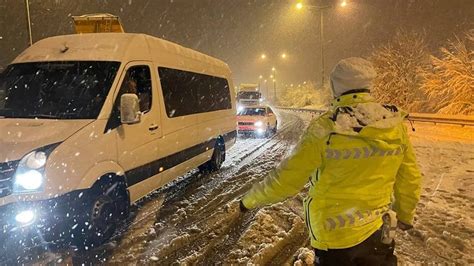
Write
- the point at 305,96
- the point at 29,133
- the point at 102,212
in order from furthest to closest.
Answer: the point at 305,96 < the point at 102,212 < the point at 29,133

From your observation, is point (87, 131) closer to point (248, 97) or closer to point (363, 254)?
point (363, 254)

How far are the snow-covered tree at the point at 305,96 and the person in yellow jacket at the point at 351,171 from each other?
148 feet

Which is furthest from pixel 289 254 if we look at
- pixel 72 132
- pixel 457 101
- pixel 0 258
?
pixel 457 101

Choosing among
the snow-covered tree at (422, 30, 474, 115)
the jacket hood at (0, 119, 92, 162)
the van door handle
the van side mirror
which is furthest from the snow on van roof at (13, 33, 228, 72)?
the snow-covered tree at (422, 30, 474, 115)

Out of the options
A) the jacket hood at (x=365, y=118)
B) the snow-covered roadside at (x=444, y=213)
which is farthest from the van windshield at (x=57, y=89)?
the snow-covered roadside at (x=444, y=213)

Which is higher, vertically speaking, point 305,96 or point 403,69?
point 403,69

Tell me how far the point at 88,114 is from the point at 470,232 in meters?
5.14

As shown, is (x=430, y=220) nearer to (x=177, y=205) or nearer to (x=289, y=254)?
(x=289, y=254)

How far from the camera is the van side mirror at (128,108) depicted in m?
4.88

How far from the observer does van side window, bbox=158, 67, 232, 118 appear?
6648 millimetres

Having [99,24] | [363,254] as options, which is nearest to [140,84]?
[363,254]

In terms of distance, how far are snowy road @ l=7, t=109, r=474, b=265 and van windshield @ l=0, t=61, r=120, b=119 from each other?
175 cm

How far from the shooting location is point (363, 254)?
2170mm

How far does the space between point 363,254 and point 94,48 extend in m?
4.83
